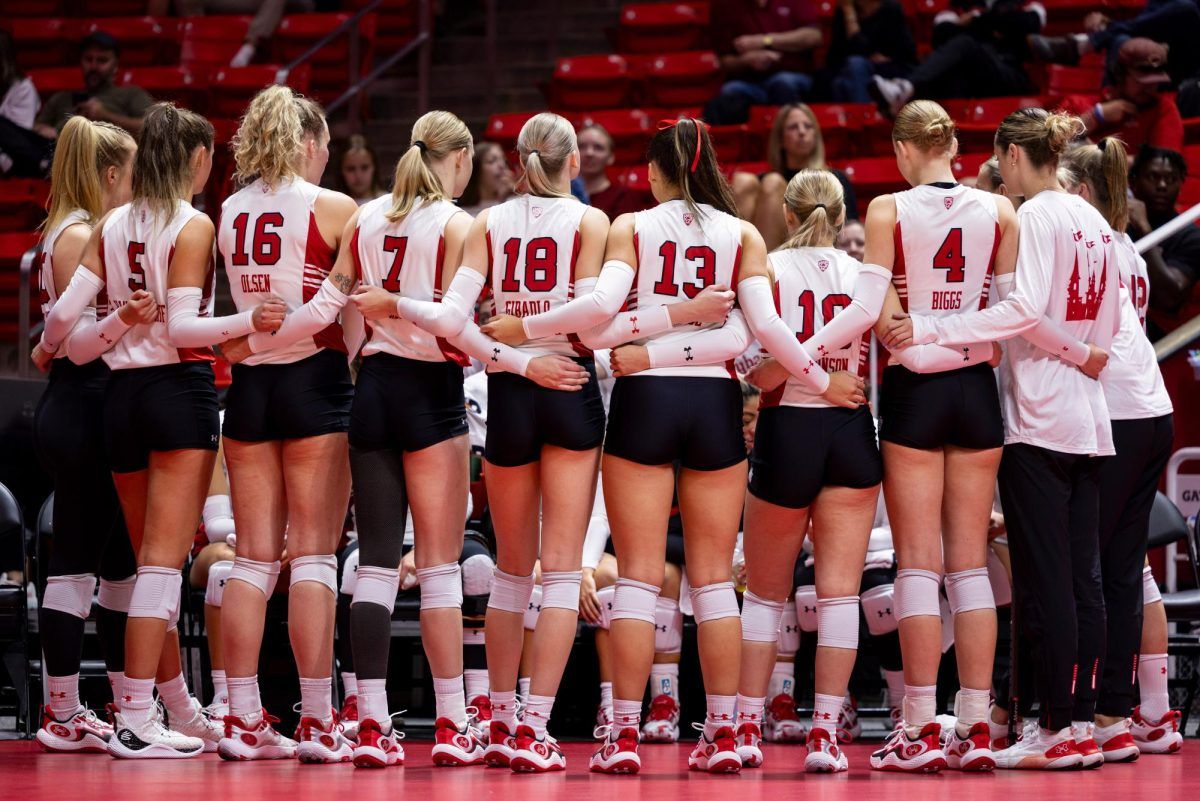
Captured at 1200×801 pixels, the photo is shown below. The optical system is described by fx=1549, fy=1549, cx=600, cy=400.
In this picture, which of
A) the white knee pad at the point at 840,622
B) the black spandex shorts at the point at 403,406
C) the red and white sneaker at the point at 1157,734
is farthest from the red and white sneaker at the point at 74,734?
the red and white sneaker at the point at 1157,734

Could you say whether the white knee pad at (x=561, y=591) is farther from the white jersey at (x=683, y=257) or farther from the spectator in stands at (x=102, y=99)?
the spectator in stands at (x=102, y=99)

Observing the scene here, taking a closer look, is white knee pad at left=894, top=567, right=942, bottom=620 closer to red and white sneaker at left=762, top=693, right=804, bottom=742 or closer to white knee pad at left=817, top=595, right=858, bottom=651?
white knee pad at left=817, top=595, right=858, bottom=651

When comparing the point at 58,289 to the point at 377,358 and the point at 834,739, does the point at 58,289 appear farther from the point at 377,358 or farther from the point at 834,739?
the point at 834,739

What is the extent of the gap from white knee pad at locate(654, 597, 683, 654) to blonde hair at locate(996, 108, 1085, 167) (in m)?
2.23

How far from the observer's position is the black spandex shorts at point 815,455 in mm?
4934

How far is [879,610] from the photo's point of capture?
6023 mm

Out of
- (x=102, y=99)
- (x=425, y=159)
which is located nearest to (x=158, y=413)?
(x=425, y=159)

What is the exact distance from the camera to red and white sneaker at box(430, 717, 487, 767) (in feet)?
16.1

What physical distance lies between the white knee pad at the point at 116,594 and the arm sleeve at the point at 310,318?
4.03 feet

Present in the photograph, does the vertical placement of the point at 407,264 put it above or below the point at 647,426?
above

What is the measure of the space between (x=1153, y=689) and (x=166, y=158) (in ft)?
13.1

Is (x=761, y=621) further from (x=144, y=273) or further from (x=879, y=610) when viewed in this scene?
(x=144, y=273)

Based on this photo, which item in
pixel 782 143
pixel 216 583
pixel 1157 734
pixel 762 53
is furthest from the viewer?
pixel 762 53

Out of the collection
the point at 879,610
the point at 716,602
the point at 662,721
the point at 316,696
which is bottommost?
the point at 662,721
